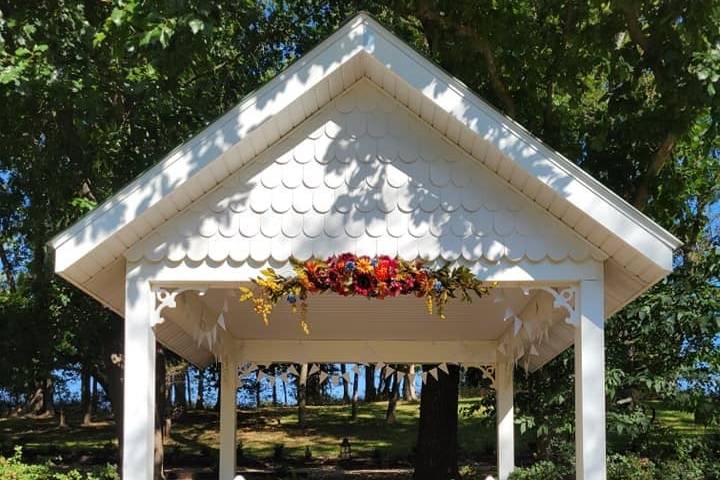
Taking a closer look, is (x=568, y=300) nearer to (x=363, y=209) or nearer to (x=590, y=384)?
(x=590, y=384)

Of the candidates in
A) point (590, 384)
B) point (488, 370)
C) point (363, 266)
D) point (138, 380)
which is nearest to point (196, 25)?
point (363, 266)

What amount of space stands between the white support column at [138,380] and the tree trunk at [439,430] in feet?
24.5

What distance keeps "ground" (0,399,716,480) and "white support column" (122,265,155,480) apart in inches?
390

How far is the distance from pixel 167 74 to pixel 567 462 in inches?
274

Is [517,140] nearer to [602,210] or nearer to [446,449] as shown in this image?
[602,210]

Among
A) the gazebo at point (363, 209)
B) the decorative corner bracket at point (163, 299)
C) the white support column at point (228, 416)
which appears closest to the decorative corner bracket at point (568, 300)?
the gazebo at point (363, 209)

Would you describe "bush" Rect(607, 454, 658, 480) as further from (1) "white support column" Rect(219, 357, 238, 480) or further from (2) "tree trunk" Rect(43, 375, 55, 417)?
(2) "tree trunk" Rect(43, 375, 55, 417)

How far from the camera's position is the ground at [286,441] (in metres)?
18.4

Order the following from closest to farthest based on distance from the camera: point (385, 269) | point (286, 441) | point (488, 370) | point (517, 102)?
point (385, 269)
point (488, 370)
point (517, 102)
point (286, 441)

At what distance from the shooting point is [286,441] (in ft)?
75.9

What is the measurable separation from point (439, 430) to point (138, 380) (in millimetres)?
7816

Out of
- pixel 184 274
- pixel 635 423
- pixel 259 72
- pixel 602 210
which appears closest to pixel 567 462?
pixel 635 423

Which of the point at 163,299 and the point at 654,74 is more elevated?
the point at 654,74

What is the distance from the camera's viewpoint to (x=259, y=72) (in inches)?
518
